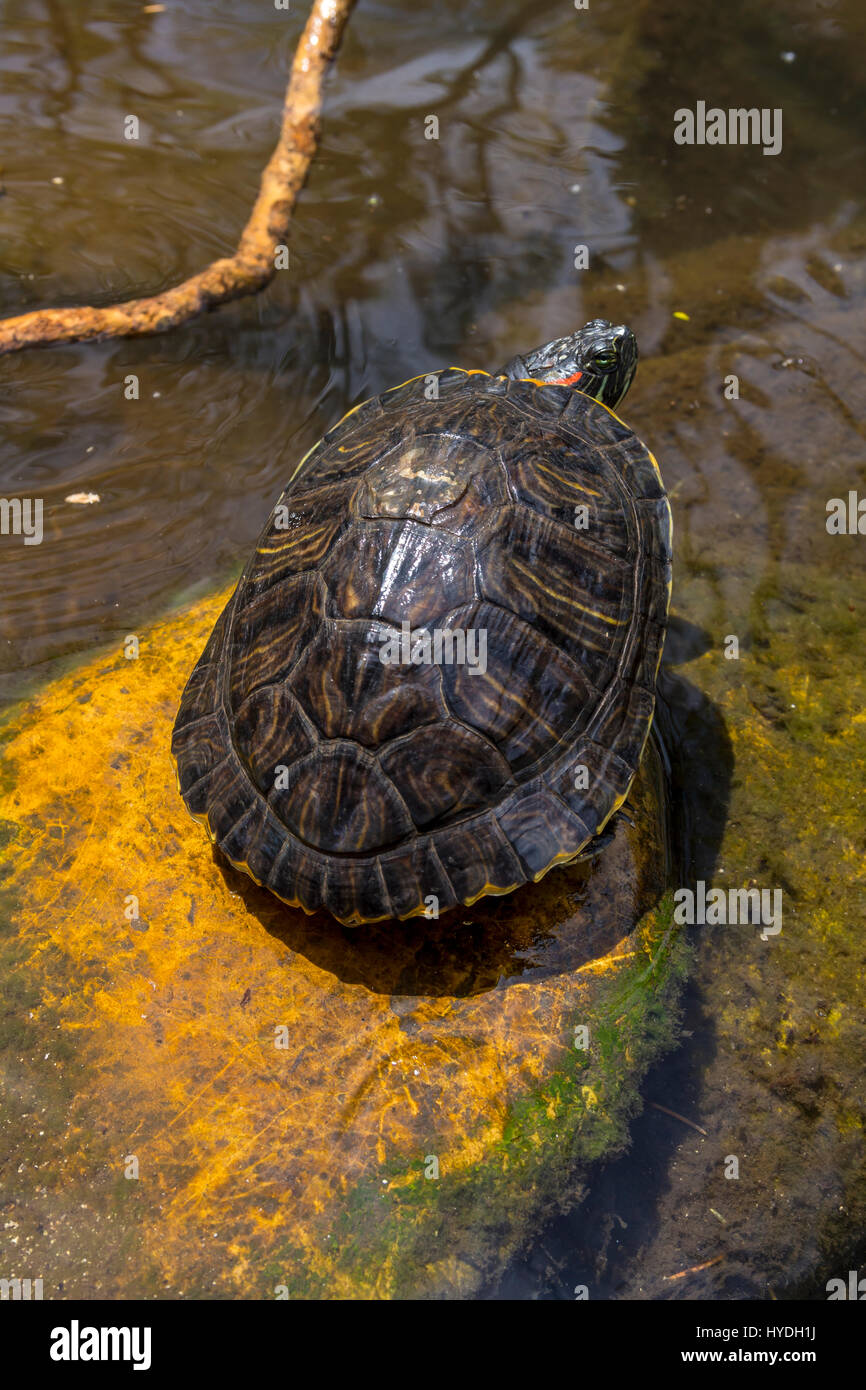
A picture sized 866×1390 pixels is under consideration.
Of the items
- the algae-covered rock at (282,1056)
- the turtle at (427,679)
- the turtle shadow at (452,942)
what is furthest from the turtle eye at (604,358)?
the turtle shadow at (452,942)

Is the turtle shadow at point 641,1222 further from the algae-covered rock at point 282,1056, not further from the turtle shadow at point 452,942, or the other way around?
the turtle shadow at point 452,942

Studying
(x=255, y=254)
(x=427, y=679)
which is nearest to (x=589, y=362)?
(x=427, y=679)

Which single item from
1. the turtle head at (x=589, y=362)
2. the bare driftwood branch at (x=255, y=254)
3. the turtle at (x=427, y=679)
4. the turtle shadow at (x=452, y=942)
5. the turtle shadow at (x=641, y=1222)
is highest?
the bare driftwood branch at (x=255, y=254)

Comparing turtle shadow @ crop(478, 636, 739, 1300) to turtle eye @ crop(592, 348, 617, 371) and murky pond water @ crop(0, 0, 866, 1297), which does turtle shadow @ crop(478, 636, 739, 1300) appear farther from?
turtle eye @ crop(592, 348, 617, 371)

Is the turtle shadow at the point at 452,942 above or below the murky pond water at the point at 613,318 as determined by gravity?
below

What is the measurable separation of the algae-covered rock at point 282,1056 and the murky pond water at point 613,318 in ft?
0.96

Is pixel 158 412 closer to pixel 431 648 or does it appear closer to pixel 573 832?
pixel 431 648

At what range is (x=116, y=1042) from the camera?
3.26 m

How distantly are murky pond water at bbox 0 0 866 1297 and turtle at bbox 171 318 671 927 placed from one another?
1.00 m

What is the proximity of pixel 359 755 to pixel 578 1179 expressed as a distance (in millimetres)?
1644

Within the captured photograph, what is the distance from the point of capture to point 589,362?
491 centimetres

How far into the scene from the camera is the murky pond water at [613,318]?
11.2ft

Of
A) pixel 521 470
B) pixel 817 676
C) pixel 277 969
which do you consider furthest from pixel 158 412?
pixel 817 676

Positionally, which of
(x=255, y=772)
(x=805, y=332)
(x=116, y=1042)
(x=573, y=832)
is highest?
(x=805, y=332)
